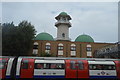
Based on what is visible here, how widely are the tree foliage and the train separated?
47.6ft

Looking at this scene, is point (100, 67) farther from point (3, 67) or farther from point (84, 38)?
point (84, 38)

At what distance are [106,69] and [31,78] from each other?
8.20 m

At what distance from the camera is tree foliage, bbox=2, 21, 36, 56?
3048cm

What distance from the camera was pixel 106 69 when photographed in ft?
55.7

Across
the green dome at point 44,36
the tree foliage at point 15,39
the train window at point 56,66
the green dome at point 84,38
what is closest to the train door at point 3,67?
the train window at point 56,66

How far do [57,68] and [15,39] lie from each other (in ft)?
56.7

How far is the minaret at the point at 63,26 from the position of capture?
44.1m

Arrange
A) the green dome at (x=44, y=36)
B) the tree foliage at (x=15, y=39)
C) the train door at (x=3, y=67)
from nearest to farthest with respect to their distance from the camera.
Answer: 1. the train door at (x=3, y=67)
2. the tree foliage at (x=15, y=39)
3. the green dome at (x=44, y=36)

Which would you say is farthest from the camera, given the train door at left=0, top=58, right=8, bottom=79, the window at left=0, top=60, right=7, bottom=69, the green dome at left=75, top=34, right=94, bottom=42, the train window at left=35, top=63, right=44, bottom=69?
the green dome at left=75, top=34, right=94, bottom=42

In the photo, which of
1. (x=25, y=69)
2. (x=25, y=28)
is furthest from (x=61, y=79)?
(x=25, y=28)

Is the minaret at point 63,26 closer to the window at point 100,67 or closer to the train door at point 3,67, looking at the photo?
the window at point 100,67

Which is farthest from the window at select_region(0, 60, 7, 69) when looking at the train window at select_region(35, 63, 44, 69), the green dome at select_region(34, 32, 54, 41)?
the green dome at select_region(34, 32, 54, 41)

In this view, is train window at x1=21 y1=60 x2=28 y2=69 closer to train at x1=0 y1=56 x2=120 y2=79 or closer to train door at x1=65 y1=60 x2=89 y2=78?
train at x1=0 y1=56 x2=120 y2=79

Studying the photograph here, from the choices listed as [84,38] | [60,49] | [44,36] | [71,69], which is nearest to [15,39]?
[44,36]
